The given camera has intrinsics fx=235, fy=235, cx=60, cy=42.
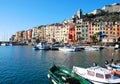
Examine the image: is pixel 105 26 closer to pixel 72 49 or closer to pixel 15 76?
pixel 72 49

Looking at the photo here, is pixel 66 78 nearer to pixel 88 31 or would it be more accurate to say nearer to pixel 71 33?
pixel 88 31

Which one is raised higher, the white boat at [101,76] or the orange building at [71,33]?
the orange building at [71,33]

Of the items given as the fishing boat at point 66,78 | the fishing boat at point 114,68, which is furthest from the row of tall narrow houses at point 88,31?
the fishing boat at point 66,78

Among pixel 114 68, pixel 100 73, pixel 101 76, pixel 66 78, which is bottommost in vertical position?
pixel 66 78

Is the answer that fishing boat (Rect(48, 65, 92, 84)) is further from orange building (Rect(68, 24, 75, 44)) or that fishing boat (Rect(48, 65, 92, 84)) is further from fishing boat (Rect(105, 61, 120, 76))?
orange building (Rect(68, 24, 75, 44))

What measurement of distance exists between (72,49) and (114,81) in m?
71.2

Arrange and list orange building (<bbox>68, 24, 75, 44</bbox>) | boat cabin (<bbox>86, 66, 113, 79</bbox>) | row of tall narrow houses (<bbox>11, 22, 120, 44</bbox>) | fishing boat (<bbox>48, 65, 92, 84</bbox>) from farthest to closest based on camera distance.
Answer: orange building (<bbox>68, 24, 75, 44</bbox>) → row of tall narrow houses (<bbox>11, 22, 120, 44</bbox>) → boat cabin (<bbox>86, 66, 113, 79</bbox>) → fishing boat (<bbox>48, 65, 92, 84</bbox>)

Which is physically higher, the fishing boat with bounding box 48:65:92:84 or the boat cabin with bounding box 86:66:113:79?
the boat cabin with bounding box 86:66:113:79

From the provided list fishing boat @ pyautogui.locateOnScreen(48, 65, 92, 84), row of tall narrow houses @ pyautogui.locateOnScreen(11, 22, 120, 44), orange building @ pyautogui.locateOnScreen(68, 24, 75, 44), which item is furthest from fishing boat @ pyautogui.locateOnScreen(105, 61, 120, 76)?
orange building @ pyautogui.locateOnScreen(68, 24, 75, 44)

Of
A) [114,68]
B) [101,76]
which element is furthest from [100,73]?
[114,68]

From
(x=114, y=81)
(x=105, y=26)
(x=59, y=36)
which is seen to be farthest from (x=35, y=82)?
(x=59, y=36)

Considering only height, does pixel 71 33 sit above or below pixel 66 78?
above

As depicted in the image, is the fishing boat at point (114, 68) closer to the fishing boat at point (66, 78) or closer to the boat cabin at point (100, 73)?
the boat cabin at point (100, 73)

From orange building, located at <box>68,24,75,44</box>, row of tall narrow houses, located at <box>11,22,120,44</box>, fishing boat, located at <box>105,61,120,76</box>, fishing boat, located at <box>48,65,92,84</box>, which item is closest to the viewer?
fishing boat, located at <box>48,65,92,84</box>
